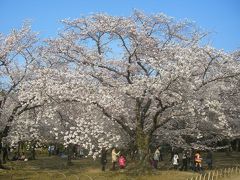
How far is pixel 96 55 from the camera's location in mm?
25141

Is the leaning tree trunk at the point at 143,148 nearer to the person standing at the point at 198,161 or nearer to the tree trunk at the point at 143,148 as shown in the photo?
the tree trunk at the point at 143,148

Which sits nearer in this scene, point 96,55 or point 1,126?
point 96,55

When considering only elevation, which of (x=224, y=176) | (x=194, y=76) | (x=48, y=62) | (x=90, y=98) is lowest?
(x=224, y=176)

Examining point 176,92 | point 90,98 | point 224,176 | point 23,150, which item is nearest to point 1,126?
point 90,98

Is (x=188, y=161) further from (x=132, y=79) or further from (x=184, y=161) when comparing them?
(x=132, y=79)

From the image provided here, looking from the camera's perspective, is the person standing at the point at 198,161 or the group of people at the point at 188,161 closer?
the person standing at the point at 198,161

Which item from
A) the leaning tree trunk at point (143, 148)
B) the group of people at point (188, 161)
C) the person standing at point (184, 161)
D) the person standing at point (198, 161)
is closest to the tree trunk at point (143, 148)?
the leaning tree trunk at point (143, 148)

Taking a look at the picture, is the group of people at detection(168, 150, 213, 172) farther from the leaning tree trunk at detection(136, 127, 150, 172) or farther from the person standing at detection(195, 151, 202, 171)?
the leaning tree trunk at detection(136, 127, 150, 172)

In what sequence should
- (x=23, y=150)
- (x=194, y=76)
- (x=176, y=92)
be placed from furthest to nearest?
(x=23, y=150) → (x=194, y=76) → (x=176, y=92)

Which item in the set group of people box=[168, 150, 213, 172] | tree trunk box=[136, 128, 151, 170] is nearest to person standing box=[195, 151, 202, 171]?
group of people box=[168, 150, 213, 172]

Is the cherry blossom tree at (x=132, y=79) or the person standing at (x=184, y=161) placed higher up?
the cherry blossom tree at (x=132, y=79)

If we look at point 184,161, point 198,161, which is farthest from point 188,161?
point 198,161

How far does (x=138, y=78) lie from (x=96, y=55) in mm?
3226

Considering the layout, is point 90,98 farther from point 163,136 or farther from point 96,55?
point 163,136
